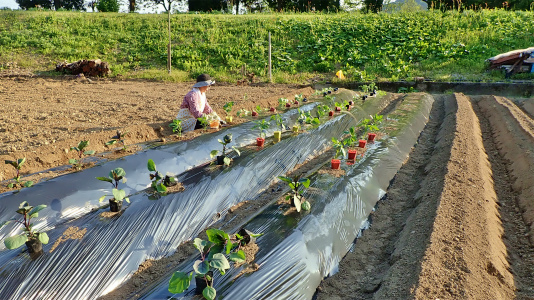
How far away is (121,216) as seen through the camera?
2.92 m

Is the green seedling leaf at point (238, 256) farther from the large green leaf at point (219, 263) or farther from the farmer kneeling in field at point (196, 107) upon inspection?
the farmer kneeling in field at point (196, 107)

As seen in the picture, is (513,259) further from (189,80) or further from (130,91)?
(189,80)

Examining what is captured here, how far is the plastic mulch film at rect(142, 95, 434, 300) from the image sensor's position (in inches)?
83.4

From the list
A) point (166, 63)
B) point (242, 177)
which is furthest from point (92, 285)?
point (166, 63)

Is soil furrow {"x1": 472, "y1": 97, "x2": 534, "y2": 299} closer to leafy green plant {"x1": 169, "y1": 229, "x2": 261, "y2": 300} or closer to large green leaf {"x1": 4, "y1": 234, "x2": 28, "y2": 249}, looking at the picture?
leafy green plant {"x1": 169, "y1": 229, "x2": 261, "y2": 300}

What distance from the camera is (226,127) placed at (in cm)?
575

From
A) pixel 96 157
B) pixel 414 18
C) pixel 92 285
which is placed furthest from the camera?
pixel 414 18

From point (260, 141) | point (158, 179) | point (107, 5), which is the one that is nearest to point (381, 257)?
point (158, 179)

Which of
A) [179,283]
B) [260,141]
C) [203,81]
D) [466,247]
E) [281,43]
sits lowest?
[466,247]

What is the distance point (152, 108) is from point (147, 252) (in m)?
5.68

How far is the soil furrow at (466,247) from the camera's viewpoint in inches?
83.7

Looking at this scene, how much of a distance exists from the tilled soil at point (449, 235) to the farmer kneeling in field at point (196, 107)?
3.07m

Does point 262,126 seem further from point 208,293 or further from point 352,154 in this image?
point 208,293

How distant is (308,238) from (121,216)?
158cm
